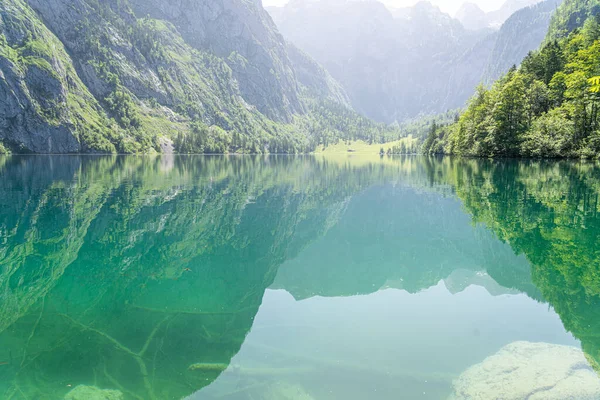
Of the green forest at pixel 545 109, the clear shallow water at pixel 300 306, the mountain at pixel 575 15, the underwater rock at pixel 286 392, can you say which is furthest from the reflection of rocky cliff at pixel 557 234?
the mountain at pixel 575 15

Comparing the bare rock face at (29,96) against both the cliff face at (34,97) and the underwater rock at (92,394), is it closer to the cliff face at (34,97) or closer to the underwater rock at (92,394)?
the cliff face at (34,97)

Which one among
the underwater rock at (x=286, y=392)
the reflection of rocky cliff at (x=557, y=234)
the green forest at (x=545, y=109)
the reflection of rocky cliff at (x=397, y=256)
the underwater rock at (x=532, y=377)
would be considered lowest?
the reflection of rocky cliff at (x=397, y=256)

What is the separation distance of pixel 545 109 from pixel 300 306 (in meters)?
92.4

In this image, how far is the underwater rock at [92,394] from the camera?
7953mm

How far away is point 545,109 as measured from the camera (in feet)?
276

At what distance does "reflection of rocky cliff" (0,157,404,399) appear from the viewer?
897 centimetres

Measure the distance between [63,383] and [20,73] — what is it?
210443mm

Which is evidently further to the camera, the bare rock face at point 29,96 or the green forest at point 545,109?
the bare rock face at point 29,96

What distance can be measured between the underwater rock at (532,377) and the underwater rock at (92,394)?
7066 millimetres

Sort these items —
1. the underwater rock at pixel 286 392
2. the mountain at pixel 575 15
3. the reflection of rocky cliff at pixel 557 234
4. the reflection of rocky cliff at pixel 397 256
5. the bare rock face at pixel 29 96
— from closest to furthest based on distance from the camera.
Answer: the underwater rock at pixel 286 392 < the reflection of rocky cliff at pixel 557 234 < the reflection of rocky cliff at pixel 397 256 < the bare rock face at pixel 29 96 < the mountain at pixel 575 15

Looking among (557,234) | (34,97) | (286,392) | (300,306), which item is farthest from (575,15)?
(34,97)

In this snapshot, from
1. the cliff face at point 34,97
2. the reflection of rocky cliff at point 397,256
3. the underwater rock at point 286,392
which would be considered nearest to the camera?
the underwater rock at point 286,392

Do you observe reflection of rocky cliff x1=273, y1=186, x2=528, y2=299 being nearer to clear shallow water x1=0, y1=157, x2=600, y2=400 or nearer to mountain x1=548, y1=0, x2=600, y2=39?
clear shallow water x1=0, y1=157, x2=600, y2=400

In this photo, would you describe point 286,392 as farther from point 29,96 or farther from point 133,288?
point 29,96
